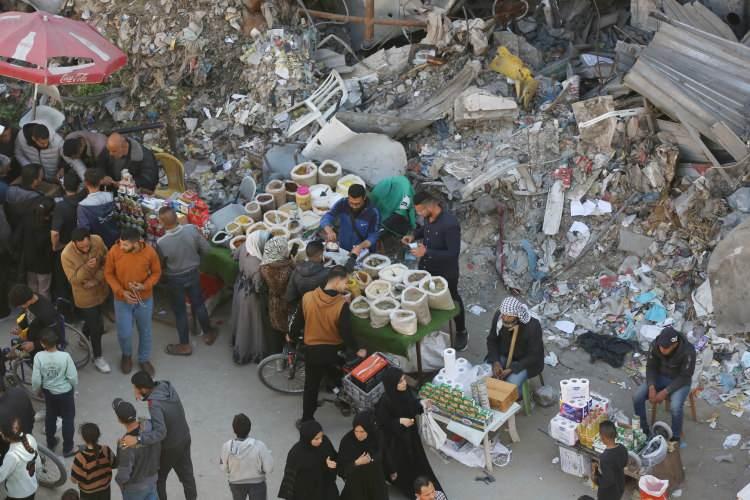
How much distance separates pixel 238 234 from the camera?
1095 cm

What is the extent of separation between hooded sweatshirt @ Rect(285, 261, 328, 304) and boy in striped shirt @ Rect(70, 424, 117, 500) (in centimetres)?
257

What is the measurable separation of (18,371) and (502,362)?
14.6 ft

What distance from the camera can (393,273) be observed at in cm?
1021

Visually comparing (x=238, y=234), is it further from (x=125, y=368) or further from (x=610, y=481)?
(x=610, y=481)

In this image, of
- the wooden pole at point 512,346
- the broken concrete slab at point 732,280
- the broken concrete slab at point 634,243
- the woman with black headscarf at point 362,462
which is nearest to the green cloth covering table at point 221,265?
the wooden pole at point 512,346

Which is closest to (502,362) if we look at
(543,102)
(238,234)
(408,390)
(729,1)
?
(408,390)

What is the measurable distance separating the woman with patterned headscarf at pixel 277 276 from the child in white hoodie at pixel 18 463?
9.73 feet

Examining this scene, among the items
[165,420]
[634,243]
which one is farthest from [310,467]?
[634,243]

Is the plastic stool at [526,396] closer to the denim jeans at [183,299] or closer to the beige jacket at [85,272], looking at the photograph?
the denim jeans at [183,299]

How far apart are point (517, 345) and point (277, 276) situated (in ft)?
7.75

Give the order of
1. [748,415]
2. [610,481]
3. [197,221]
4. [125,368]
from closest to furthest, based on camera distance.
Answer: [610,481], [748,415], [125,368], [197,221]

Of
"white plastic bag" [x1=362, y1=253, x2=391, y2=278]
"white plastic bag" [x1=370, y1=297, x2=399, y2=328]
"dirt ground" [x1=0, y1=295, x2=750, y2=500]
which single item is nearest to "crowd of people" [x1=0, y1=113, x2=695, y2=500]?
"white plastic bag" [x1=362, y1=253, x2=391, y2=278]

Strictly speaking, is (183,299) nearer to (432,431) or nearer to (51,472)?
(51,472)

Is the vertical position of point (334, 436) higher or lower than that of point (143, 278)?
lower
